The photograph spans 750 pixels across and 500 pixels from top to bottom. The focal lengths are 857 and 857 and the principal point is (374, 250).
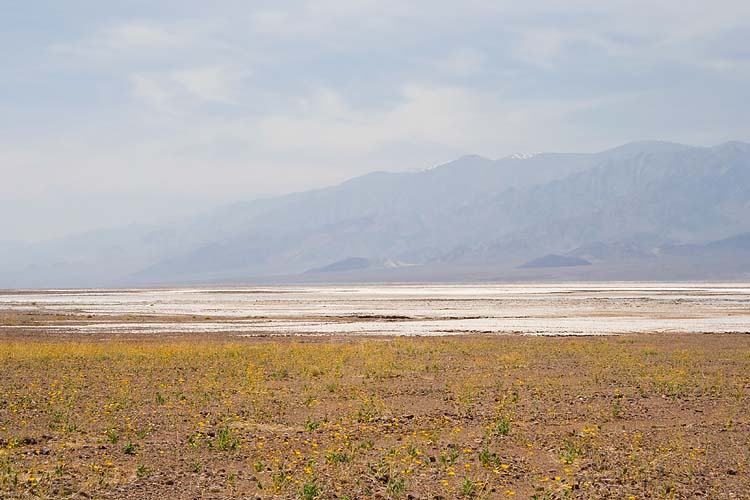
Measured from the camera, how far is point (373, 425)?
16547mm

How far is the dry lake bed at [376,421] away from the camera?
12.4m

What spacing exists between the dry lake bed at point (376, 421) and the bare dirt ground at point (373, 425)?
0.18 feet

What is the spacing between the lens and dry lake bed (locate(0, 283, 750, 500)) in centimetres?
1237

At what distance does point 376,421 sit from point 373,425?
1.30 ft

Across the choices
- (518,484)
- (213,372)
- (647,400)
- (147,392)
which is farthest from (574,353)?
(518,484)

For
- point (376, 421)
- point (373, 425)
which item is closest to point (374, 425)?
point (373, 425)

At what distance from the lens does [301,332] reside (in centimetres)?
4450

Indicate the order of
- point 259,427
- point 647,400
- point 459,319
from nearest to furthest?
1. point 259,427
2. point 647,400
3. point 459,319

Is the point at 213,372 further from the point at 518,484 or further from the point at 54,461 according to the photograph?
the point at 518,484

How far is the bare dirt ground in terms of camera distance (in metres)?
12.3

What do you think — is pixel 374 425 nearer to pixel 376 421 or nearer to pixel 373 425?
pixel 373 425

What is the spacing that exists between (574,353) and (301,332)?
714 inches

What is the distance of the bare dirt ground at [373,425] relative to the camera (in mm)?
12336

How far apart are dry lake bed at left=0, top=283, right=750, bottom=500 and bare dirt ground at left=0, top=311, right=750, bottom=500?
5 cm
